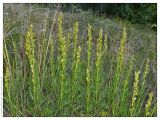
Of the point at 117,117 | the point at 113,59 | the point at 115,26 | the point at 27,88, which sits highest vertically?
the point at 115,26

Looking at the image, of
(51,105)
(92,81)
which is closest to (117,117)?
(92,81)

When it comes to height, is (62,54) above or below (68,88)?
above

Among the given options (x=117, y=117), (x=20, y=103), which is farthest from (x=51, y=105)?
(x=117, y=117)

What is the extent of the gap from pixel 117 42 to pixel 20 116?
1472 millimetres

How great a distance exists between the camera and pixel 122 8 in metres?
6.17

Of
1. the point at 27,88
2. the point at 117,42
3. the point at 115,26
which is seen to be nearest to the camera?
the point at 27,88

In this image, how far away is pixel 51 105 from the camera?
3.42 m

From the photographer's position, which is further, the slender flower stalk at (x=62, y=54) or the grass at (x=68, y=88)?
the grass at (x=68, y=88)

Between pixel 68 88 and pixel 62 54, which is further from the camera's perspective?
pixel 68 88

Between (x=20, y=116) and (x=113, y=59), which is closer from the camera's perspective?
(x=20, y=116)

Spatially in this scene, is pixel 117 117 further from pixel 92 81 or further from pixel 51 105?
pixel 51 105

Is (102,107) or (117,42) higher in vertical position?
(117,42)

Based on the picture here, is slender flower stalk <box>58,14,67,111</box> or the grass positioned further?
the grass

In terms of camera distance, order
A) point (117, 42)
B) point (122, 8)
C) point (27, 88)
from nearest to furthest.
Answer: point (27, 88) < point (117, 42) < point (122, 8)
